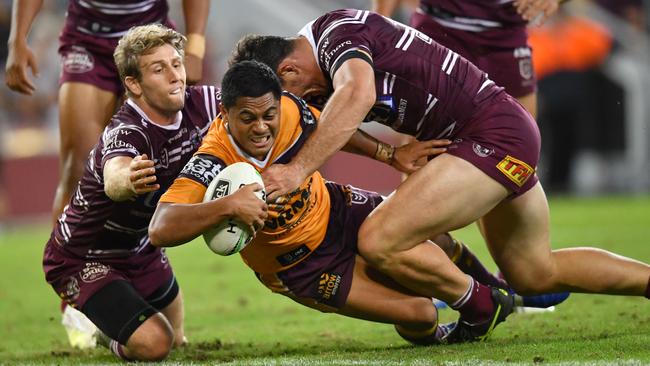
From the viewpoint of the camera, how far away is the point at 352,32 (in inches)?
219

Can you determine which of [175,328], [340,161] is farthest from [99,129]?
[340,161]

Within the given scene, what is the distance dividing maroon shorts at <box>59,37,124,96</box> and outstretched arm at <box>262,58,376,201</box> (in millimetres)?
2289

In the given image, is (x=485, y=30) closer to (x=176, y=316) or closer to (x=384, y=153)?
(x=384, y=153)

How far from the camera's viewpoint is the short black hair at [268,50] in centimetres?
563

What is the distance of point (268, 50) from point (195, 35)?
1.61 metres

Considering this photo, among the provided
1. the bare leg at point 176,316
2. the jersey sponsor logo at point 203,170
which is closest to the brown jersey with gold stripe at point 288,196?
the jersey sponsor logo at point 203,170

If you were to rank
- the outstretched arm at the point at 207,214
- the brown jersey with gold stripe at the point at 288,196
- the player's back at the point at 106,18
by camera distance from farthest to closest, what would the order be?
the player's back at the point at 106,18 → the brown jersey with gold stripe at the point at 288,196 → the outstretched arm at the point at 207,214

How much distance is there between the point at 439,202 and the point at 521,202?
1.63ft

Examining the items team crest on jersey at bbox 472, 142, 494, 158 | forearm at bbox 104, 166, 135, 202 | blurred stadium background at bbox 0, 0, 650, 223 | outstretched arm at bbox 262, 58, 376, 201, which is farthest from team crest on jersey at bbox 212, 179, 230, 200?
blurred stadium background at bbox 0, 0, 650, 223

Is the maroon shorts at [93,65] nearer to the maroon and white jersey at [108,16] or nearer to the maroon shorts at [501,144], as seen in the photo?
the maroon and white jersey at [108,16]

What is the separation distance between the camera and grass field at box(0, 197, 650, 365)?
5.56 meters

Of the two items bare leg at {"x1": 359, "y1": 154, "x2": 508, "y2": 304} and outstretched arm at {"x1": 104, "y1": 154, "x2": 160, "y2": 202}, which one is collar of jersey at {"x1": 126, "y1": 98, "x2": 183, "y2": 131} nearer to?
outstretched arm at {"x1": 104, "y1": 154, "x2": 160, "y2": 202}

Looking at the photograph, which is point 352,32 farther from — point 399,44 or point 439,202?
point 439,202

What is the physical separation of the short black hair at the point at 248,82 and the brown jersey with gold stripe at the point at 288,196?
0.23m
